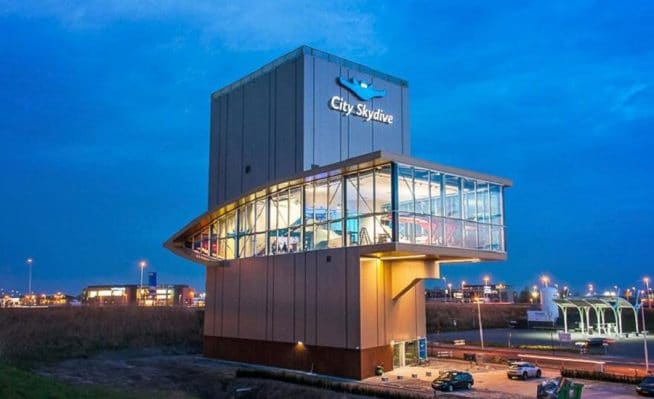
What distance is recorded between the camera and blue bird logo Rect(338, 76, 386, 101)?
43.0 m

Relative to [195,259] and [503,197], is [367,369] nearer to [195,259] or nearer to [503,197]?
[503,197]

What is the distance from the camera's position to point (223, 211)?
44.9 metres

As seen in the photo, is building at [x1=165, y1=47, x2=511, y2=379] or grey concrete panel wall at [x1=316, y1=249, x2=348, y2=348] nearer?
building at [x1=165, y1=47, x2=511, y2=379]

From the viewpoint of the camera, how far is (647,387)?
29.2 meters

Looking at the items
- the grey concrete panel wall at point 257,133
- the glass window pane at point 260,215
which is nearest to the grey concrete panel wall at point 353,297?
the glass window pane at point 260,215

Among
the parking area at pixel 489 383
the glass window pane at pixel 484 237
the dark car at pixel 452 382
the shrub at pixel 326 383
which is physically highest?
the glass window pane at pixel 484 237

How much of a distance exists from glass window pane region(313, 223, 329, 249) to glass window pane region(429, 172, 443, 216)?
6518 millimetres

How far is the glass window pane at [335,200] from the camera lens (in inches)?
1400

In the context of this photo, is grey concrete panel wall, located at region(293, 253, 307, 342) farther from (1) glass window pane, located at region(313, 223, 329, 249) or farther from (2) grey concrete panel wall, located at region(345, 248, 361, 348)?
(2) grey concrete panel wall, located at region(345, 248, 361, 348)

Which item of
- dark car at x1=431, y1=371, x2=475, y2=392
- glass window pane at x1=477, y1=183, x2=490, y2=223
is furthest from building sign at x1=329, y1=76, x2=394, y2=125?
dark car at x1=431, y1=371, x2=475, y2=392

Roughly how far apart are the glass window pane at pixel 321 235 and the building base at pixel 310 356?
19.8 ft

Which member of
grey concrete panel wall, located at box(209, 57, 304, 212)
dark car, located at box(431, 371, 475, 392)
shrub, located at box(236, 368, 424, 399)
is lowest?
shrub, located at box(236, 368, 424, 399)

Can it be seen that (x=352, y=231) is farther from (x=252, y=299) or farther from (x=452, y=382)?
(x=252, y=299)

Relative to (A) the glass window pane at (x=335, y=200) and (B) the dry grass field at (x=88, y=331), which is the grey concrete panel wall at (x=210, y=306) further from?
(A) the glass window pane at (x=335, y=200)
